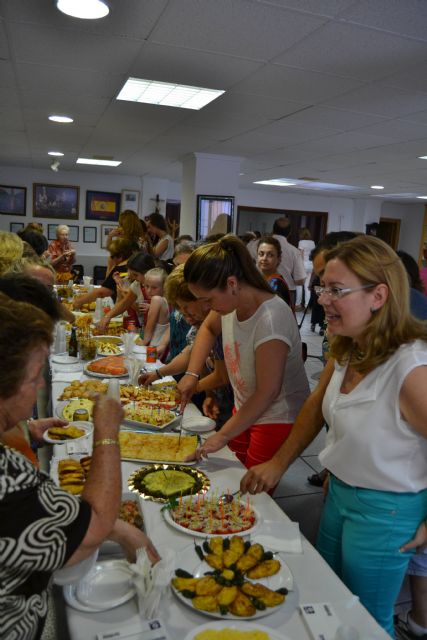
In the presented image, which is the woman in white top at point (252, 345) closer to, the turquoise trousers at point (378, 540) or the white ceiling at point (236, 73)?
the turquoise trousers at point (378, 540)

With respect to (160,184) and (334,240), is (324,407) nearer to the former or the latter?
(334,240)

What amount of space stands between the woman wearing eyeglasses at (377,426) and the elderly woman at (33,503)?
0.63 m

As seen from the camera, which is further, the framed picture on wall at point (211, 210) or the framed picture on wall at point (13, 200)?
the framed picture on wall at point (13, 200)

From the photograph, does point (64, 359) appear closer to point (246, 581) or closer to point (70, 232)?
point (246, 581)

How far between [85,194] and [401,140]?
711 cm

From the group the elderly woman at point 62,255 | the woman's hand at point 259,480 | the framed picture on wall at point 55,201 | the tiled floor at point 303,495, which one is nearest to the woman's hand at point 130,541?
the woman's hand at point 259,480

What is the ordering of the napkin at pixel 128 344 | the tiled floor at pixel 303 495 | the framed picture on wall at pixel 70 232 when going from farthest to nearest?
the framed picture on wall at pixel 70 232, the napkin at pixel 128 344, the tiled floor at pixel 303 495

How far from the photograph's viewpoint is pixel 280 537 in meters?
1.29

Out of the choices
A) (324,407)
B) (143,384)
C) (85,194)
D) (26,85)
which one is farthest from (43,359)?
(85,194)

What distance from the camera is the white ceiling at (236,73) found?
2.48 metres

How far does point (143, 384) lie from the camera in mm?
2498

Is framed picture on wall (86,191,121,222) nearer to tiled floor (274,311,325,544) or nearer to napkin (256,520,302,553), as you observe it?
tiled floor (274,311,325,544)

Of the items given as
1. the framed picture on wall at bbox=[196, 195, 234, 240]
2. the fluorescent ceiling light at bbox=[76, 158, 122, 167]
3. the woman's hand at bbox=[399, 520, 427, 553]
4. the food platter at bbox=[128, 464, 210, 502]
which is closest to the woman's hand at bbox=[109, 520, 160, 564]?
the food platter at bbox=[128, 464, 210, 502]

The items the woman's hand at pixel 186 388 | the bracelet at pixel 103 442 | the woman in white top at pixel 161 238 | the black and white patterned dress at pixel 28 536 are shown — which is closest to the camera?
the black and white patterned dress at pixel 28 536
